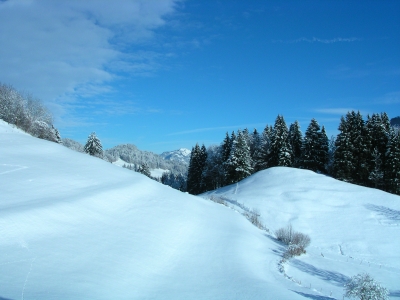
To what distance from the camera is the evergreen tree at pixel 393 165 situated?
3241cm

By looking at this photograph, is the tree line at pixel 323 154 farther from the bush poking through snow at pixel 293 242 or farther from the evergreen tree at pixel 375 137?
the bush poking through snow at pixel 293 242

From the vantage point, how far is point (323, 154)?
41812mm

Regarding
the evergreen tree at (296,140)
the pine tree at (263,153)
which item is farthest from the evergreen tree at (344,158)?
the pine tree at (263,153)

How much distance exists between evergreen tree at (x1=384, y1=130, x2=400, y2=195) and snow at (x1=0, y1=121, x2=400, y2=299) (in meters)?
22.6

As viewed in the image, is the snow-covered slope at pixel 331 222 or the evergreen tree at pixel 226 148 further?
the evergreen tree at pixel 226 148

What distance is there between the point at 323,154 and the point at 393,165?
9.94m

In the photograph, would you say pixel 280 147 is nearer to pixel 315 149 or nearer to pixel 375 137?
pixel 315 149

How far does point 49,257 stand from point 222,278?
9.86 feet

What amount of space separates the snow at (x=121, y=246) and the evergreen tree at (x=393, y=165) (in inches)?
890

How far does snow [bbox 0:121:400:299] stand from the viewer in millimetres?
4438

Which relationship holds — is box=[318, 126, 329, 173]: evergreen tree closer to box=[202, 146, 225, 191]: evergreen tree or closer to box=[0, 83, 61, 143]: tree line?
box=[202, 146, 225, 191]: evergreen tree

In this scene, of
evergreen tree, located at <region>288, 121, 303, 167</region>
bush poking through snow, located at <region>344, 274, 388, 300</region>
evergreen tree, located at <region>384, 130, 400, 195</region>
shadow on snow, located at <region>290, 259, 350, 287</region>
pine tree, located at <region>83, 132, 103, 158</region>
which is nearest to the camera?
bush poking through snow, located at <region>344, 274, 388, 300</region>

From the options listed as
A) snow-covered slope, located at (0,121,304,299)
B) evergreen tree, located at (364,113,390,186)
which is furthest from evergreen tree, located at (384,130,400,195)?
snow-covered slope, located at (0,121,304,299)

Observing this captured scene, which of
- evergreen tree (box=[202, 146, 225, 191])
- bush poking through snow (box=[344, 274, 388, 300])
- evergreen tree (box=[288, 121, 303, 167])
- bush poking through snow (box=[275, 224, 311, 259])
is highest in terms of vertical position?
evergreen tree (box=[288, 121, 303, 167])
